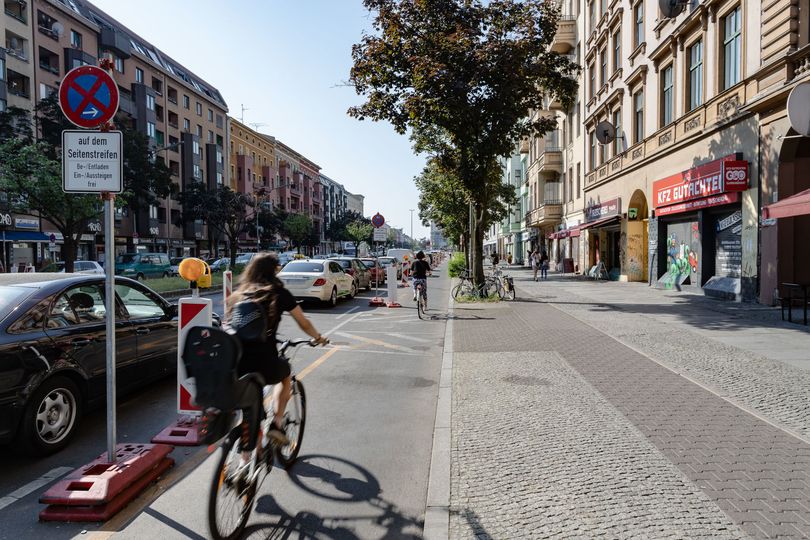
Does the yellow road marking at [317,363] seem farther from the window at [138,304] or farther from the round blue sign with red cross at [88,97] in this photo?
the round blue sign with red cross at [88,97]

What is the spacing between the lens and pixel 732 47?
1609 cm

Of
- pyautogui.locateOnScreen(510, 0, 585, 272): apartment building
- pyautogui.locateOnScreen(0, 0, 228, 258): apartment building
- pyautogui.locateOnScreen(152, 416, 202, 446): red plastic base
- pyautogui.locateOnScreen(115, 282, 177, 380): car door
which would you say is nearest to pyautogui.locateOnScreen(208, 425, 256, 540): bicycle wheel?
pyautogui.locateOnScreen(152, 416, 202, 446): red plastic base

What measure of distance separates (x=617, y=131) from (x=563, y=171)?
1267 cm

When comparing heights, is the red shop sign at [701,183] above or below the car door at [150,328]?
above

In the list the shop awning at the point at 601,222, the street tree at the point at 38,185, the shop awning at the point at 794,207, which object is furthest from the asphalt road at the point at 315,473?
the street tree at the point at 38,185

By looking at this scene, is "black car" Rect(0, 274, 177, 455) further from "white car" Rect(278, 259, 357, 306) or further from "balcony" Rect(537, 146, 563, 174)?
"balcony" Rect(537, 146, 563, 174)

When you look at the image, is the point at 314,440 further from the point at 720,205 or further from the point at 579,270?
the point at 579,270

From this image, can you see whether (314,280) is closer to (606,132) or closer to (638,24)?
(606,132)

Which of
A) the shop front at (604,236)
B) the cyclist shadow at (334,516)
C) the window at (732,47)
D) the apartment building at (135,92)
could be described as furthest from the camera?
the apartment building at (135,92)

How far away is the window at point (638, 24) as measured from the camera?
2322cm

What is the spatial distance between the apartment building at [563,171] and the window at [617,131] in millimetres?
3556

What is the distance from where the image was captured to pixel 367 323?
523 inches

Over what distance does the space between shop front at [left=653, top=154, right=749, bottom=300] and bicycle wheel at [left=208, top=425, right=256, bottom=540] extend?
1561cm

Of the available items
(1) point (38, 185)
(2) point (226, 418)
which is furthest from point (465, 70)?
(1) point (38, 185)
